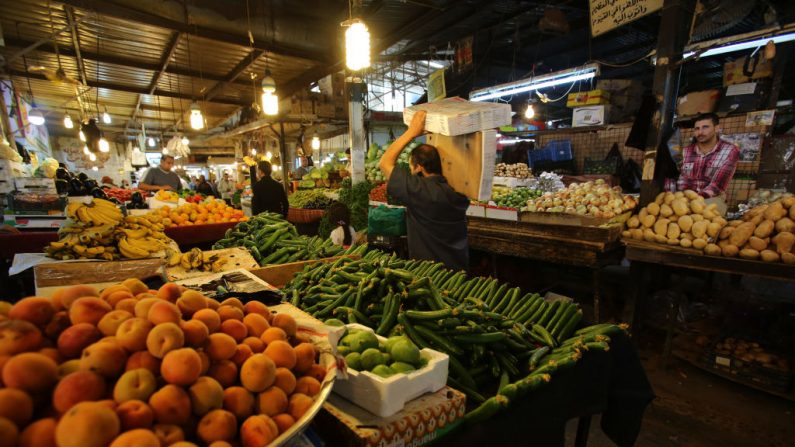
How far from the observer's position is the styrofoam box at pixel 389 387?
1338 mm

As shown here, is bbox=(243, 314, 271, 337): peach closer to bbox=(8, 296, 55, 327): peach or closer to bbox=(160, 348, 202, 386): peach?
bbox=(160, 348, 202, 386): peach

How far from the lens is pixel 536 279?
21.3 feet

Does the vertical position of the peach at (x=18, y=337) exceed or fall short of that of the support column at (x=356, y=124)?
it falls short

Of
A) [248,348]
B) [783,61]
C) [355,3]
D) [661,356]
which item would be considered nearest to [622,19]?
[355,3]

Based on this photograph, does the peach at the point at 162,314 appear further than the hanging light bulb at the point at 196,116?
No

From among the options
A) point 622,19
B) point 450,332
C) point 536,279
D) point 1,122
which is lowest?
point 536,279

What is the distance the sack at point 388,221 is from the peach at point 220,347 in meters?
4.81

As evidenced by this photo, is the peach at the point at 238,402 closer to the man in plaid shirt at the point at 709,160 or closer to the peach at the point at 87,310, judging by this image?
the peach at the point at 87,310

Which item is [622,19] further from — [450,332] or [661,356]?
[450,332]

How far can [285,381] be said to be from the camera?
1.09m

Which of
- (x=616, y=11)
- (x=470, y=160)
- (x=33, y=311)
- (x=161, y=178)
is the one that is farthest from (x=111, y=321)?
(x=161, y=178)

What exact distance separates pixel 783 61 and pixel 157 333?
41.3ft

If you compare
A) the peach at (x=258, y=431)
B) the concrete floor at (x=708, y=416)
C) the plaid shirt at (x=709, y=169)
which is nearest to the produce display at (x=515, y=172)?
the plaid shirt at (x=709, y=169)

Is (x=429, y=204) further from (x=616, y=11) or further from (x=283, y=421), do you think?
(x=616, y=11)
